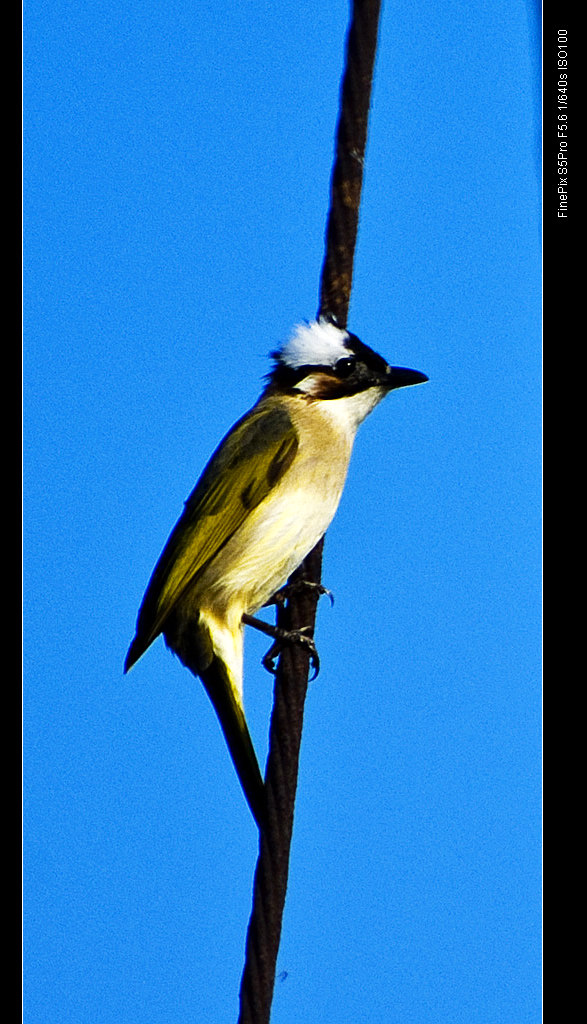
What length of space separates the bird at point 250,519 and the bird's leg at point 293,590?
2 centimetres

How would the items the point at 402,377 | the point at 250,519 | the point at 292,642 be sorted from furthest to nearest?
the point at 402,377 < the point at 250,519 < the point at 292,642

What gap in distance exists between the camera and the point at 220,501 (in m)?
3.79

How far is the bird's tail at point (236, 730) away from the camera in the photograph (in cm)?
321

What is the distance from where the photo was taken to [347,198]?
8.91ft

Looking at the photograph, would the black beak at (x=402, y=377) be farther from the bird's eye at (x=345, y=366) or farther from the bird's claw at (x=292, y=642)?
the bird's claw at (x=292, y=642)

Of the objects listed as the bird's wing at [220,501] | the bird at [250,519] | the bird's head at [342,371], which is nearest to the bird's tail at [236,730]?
the bird at [250,519]

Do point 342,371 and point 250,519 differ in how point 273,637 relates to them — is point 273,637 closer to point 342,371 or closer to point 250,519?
point 250,519

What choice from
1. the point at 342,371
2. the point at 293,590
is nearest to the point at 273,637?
the point at 293,590

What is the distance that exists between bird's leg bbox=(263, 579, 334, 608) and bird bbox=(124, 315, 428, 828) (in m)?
0.02

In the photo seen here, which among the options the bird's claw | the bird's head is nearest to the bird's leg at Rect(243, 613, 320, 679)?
the bird's claw

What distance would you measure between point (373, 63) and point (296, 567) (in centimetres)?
168

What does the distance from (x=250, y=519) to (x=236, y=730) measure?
29.9 inches
